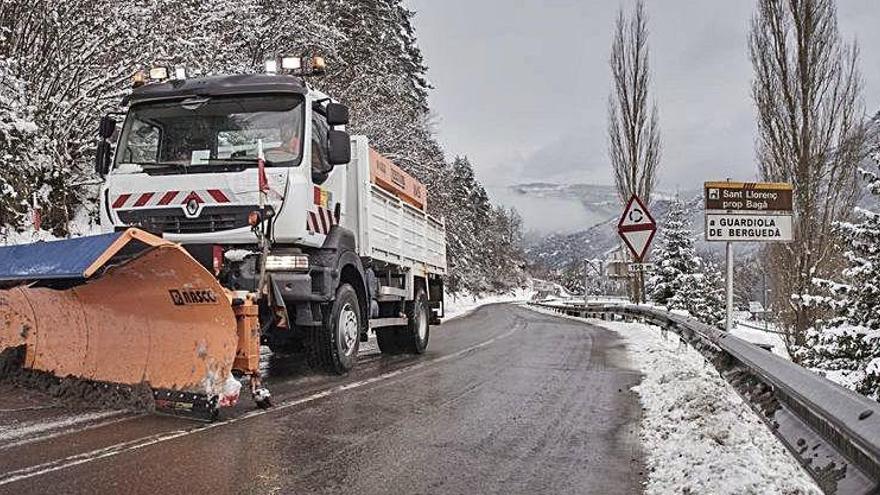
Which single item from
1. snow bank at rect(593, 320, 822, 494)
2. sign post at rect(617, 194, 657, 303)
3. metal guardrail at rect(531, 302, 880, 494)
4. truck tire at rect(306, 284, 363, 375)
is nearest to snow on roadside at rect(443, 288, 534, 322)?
sign post at rect(617, 194, 657, 303)

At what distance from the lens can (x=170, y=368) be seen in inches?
212

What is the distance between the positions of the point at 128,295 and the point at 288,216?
1646mm

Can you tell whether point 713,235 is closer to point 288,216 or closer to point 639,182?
point 288,216

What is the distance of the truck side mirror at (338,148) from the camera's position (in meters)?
7.39

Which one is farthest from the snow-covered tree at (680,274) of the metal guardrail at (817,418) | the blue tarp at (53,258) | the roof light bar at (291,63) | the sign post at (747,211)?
the blue tarp at (53,258)

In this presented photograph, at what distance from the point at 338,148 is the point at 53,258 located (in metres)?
3.08

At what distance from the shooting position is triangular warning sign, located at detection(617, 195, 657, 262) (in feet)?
46.0

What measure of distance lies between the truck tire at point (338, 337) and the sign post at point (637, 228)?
309 inches

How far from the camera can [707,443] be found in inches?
170

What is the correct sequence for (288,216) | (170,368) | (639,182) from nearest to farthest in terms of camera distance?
(170,368) < (288,216) < (639,182)

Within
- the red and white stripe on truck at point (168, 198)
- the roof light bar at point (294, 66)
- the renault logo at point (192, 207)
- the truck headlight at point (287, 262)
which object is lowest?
the truck headlight at point (287, 262)

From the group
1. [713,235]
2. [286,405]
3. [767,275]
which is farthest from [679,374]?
[767,275]

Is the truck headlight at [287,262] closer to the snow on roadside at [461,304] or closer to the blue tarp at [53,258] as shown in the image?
the blue tarp at [53,258]

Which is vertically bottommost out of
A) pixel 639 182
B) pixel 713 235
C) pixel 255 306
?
pixel 255 306
